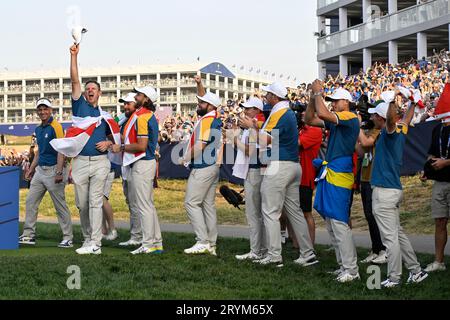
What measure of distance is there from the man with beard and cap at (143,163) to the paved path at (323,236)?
326 cm

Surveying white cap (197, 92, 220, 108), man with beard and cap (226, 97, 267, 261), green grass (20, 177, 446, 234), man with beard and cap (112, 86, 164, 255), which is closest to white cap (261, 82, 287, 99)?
man with beard and cap (226, 97, 267, 261)

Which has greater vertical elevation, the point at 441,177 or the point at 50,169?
the point at 50,169

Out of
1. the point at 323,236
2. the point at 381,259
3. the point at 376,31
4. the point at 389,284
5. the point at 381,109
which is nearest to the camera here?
the point at 389,284

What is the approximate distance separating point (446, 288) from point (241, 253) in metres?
3.77

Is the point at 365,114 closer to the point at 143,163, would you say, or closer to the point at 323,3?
the point at 143,163

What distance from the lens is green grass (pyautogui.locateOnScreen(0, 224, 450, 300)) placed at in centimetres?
756

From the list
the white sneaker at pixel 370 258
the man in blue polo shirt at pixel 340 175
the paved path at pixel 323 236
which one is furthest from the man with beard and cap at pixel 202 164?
the paved path at pixel 323 236

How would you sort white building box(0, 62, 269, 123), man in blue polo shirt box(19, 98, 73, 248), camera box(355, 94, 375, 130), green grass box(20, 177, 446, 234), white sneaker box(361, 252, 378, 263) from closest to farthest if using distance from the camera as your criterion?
camera box(355, 94, 375, 130)
white sneaker box(361, 252, 378, 263)
man in blue polo shirt box(19, 98, 73, 248)
green grass box(20, 177, 446, 234)
white building box(0, 62, 269, 123)

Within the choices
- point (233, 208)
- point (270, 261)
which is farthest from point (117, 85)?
point (270, 261)

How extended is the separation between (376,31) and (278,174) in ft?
132

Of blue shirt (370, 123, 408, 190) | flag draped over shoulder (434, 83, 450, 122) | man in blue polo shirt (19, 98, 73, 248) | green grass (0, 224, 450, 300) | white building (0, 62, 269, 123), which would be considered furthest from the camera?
white building (0, 62, 269, 123)

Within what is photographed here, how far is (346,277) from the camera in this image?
8500 millimetres

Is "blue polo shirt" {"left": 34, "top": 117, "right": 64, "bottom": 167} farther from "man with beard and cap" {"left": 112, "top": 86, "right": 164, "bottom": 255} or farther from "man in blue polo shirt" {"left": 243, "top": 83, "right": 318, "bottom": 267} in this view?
"man in blue polo shirt" {"left": 243, "top": 83, "right": 318, "bottom": 267}
